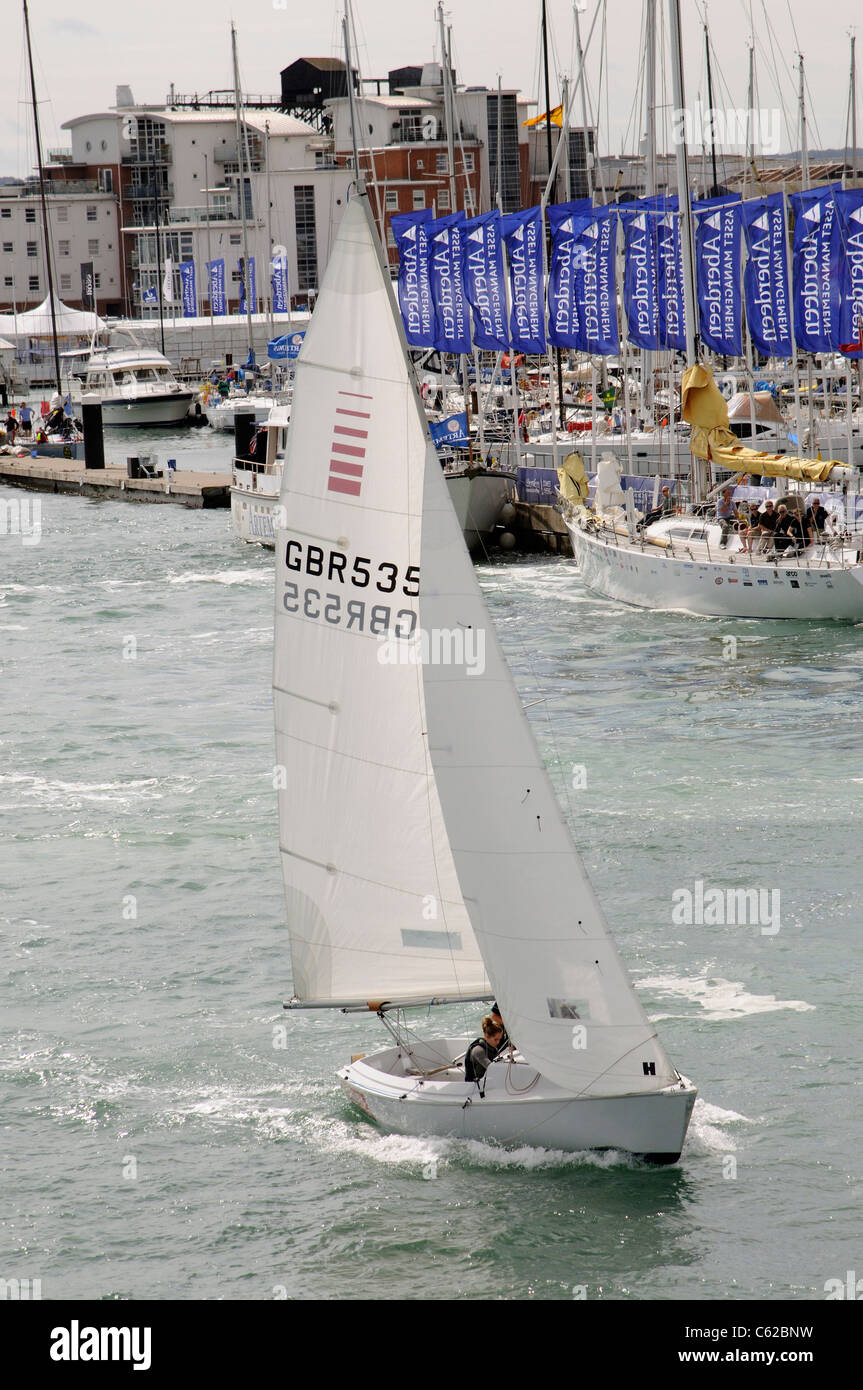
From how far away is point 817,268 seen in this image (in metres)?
37.8

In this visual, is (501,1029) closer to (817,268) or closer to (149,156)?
(817,268)

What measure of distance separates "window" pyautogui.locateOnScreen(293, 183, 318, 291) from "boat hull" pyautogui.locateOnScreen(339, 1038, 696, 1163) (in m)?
108

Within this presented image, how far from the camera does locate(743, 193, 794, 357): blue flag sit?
126 feet

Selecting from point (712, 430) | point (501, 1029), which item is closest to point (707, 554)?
point (712, 430)

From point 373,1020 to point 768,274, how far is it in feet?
86.2

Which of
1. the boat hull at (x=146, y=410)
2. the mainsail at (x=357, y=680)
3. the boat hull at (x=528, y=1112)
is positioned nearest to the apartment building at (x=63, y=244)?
the boat hull at (x=146, y=410)

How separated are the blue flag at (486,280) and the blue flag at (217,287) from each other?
53.6 m

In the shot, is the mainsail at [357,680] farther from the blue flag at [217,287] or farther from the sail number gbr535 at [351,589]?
the blue flag at [217,287]

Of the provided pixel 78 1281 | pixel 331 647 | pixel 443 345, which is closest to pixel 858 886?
pixel 331 647

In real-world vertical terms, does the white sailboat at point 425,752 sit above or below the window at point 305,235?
below

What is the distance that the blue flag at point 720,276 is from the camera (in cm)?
3884

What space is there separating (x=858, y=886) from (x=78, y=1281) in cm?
1117

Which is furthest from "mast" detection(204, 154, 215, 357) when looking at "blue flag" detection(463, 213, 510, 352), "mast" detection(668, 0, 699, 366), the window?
"mast" detection(668, 0, 699, 366)

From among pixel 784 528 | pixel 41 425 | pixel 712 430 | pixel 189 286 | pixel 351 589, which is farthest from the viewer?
pixel 189 286
